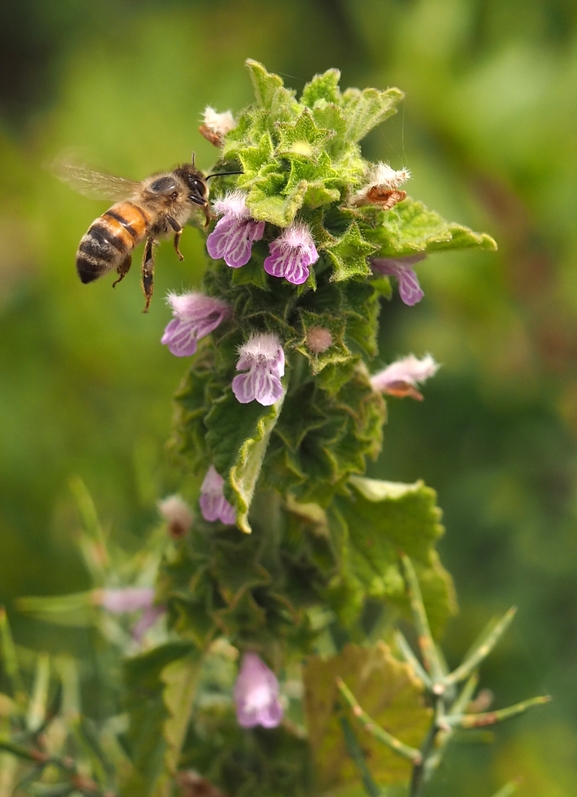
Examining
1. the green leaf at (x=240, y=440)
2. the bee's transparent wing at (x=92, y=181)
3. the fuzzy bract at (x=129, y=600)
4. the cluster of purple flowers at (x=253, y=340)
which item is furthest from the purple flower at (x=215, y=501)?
the bee's transparent wing at (x=92, y=181)

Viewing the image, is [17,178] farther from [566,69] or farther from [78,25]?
[566,69]

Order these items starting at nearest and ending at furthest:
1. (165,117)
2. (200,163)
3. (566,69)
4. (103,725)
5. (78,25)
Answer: (103,725), (566,69), (200,163), (165,117), (78,25)

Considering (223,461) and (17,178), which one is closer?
(223,461)

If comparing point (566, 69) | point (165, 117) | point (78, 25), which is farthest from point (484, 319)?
point (78, 25)

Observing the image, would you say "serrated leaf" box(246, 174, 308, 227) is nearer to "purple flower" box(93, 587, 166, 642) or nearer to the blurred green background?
"purple flower" box(93, 587, 166, 642)

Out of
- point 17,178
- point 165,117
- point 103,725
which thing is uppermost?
point 165,117

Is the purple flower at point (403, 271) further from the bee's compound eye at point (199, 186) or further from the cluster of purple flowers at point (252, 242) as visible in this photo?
the bee's compound eye at point (199, 186)

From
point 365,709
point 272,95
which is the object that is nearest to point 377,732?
point 365,709
